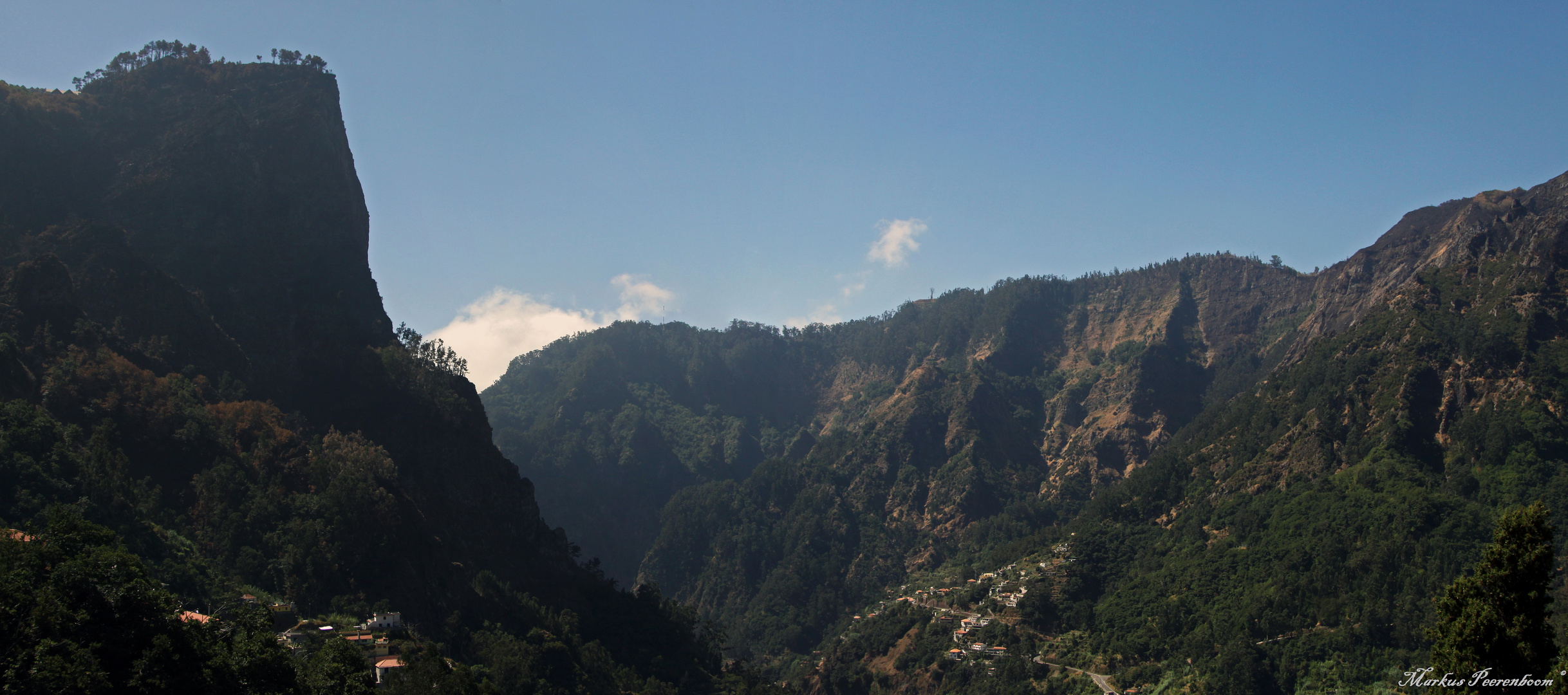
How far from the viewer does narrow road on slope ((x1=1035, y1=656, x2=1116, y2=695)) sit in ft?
351

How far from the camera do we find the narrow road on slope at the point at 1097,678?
107062 millimetres

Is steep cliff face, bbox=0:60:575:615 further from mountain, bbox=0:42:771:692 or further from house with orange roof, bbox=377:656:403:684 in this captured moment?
house with orange roof, bbox=377:656:403:684

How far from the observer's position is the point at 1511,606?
27516 millimetres

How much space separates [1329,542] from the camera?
108062 mm

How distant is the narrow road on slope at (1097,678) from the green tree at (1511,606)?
3331 inches

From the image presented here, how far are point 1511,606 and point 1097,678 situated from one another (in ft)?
301

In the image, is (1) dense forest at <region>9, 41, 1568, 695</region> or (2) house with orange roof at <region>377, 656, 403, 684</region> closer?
(2) house with orange roof at <region>377, 656, 403, 684</region>

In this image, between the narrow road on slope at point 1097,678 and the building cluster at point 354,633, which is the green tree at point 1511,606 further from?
the narrow road on slope at point 1097,678

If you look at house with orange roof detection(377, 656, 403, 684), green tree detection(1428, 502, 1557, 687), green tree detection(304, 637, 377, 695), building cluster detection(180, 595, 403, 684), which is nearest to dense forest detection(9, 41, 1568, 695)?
green tree detection(304, 637, 377, 695)

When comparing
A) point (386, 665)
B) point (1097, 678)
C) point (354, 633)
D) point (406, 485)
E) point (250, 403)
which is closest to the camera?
point (386, 665)

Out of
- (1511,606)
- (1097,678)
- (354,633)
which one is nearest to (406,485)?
(354,633)

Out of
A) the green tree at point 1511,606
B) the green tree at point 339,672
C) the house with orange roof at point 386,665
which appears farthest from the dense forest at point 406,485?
the green tree at point 1511,606

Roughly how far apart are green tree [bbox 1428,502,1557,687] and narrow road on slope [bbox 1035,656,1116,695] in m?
84.6

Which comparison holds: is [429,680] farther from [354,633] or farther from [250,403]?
[250,403]
